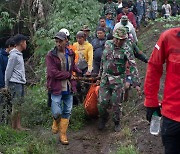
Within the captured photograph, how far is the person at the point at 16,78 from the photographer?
7.87m

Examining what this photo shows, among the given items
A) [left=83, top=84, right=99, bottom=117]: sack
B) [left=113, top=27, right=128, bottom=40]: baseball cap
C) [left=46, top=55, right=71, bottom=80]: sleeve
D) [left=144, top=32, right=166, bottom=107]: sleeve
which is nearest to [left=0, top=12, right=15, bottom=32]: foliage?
[left=83, top=84, right=99, bottom=117]: sack

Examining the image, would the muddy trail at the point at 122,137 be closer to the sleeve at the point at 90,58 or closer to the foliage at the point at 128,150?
the foliage at the point at 128,150

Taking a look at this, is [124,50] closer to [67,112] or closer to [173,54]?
[67,112]

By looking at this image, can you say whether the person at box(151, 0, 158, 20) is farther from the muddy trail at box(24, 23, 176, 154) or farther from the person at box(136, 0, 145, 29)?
the muddy trail at box(24, 23, 176, 154)

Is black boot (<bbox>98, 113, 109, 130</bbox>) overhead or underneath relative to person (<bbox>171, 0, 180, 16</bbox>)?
underneath

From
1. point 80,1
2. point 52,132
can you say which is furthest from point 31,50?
point 52,132

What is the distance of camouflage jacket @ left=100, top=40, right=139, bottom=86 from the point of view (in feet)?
24.8

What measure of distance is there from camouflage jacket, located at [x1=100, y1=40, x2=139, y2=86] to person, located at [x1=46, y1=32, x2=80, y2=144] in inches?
25.0

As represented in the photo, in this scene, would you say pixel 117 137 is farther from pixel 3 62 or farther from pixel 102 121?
pixel 3 62

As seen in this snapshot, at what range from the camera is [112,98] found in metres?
7.68

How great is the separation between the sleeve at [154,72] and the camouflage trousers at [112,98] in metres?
3.45

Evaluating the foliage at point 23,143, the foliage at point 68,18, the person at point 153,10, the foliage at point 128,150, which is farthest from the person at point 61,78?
the person at point 153,10

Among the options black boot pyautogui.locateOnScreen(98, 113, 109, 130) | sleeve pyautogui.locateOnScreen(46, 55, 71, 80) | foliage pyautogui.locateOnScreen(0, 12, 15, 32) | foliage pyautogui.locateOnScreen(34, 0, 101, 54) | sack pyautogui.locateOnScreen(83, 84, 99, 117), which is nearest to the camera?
sleeve pyautogui.locateOnScreen(46, 55, 71, 80)

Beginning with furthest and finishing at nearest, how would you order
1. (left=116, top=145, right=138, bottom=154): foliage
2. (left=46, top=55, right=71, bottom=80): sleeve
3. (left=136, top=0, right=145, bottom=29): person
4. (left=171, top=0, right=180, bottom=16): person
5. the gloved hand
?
(left=171, top=0, right=180, bottom=16): person → (left=136, top=0, right=145, bottom=29): person → (left=46, top=55, right=71, bottom=80): sleeve → (left=116, top=145, right=138, bottom=154): foliage → the gloved hand
